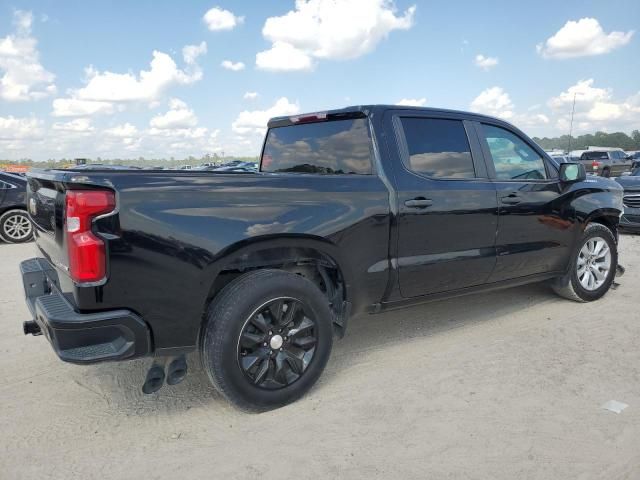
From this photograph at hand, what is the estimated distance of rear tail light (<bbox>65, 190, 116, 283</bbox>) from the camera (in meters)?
2.43

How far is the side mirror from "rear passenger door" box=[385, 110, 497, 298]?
0.99 metres

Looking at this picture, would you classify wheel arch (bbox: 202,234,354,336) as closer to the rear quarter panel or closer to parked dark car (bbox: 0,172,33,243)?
the rear quarter panel

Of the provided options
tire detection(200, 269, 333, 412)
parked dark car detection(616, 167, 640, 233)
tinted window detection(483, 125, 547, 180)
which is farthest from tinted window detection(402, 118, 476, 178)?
parked dark car detection(616, 167, 640, 233)

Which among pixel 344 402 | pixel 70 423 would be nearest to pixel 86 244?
pixel 70 423

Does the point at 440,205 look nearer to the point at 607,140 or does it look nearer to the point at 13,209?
the point at 13,209

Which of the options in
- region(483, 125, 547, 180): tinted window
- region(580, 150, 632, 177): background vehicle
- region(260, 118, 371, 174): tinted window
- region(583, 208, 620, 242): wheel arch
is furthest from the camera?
region(580, 150, 632, 177): background vehicle

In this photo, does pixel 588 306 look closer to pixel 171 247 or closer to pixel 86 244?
pixel 171 247

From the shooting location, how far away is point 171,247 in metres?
2.58

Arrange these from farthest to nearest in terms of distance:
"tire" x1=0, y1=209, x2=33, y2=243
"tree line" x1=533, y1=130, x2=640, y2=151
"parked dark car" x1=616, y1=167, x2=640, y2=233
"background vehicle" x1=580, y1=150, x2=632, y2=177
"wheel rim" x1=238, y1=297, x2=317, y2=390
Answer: "tree line" x1=533, y1=130, x2=640, y2=151
"background vehicle" x1=580, y1=150, x2=632, y2=177
"parked dark car" x1=616, y1=167, x2=640, y2=233
"tire" x1=0, y1=209, x2=33, y2=243
"wheel rim" x1=238, y1=297, x2=317, y2=390

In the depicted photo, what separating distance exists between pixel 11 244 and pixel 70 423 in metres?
7.76

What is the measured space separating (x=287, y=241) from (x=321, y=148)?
114 centimetres

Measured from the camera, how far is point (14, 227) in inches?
368

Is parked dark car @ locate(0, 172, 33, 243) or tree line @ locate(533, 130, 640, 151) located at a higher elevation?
tree line @ locate(533, 130, 640, 151)

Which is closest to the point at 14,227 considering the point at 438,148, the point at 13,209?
the point at 13,209
